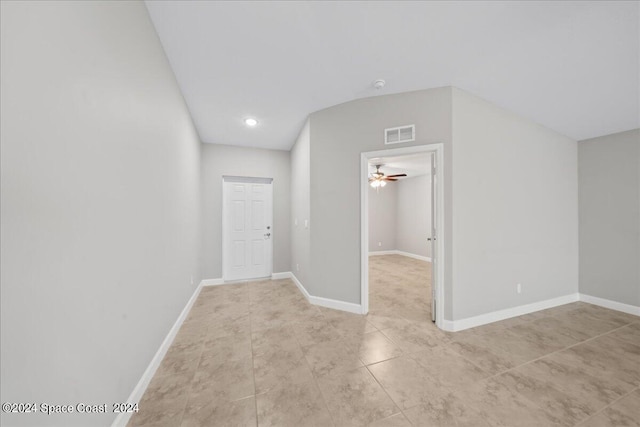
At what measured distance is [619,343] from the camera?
223 centimetres

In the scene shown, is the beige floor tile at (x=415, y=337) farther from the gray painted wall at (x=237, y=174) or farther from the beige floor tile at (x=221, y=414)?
the gray painted wall at (x=237, y=174)

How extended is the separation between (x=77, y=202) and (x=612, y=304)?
5.95 meters

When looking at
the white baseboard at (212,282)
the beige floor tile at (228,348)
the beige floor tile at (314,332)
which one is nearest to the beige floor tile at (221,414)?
the beige floor tile at (228,348)

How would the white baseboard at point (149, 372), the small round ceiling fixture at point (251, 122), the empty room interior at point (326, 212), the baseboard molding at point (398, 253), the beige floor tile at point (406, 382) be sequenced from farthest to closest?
the baseboard molding at point (398, 253) < the small round ceiling fixture at point (251, 122) < the beige floor tile at point (406, 382) < the white baseboard at point (149, 372) < the empty room interior at point (326, 212)

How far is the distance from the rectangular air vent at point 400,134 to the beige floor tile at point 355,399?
2.53 metres

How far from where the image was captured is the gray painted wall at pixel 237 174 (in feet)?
13.8

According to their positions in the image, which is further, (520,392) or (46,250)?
(520,392)

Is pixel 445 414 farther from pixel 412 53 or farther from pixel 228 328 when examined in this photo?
pixel 412 53

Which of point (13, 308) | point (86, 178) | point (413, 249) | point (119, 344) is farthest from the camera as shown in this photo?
point (413, 249)

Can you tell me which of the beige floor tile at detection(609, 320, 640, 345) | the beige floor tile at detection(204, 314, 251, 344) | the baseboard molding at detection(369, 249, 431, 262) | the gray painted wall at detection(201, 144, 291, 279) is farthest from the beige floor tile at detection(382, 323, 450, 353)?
the baseboard molding at detection(369, 249, 431, 262)

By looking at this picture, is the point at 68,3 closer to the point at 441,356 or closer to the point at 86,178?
the point at 86,178

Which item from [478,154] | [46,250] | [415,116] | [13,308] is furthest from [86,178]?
[478,154]

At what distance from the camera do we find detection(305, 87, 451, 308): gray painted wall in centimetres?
253

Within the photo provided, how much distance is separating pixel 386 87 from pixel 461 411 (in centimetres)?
312
